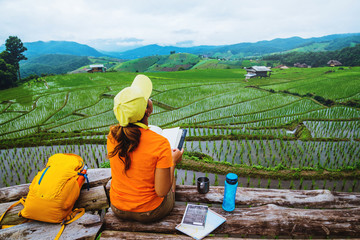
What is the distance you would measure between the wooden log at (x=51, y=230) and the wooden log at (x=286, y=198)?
42.8 inches

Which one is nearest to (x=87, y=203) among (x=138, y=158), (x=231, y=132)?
(x=138, y=158)

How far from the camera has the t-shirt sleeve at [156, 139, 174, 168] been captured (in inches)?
62.6

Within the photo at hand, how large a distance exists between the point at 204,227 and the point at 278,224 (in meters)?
0.79

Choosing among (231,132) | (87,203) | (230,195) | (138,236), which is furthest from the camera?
(231,132)

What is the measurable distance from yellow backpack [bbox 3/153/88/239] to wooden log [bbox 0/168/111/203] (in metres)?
0.65

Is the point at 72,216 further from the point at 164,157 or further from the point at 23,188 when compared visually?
the point at 164,157

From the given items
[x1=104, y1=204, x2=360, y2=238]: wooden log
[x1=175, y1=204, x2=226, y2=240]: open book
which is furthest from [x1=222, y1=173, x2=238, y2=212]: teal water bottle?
[x1=175, y1=204, x2=226, y2=240]: open book

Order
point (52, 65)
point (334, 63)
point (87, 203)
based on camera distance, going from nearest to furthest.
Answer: point (87, 203) < point (334, 63) < point (52, 65)

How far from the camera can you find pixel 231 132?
19.9 ft

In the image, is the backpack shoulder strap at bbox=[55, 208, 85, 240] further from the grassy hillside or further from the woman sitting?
the grassy hillside

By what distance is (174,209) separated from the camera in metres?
2.20

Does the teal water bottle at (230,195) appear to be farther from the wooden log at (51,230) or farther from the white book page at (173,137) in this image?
the wooden log at (51,230)

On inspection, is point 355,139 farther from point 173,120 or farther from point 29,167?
point 29,167

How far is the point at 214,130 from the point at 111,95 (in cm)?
830
